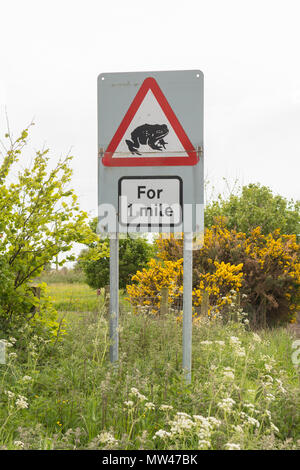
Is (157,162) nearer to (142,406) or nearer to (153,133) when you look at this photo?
(153,133)

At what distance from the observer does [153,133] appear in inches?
161

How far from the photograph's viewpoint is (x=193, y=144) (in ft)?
13.5

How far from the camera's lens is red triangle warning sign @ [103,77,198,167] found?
4082 millimetres

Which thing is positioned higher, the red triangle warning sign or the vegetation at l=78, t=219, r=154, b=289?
the red triangle warning sign

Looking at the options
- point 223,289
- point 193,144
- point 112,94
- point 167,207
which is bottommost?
point 223,289

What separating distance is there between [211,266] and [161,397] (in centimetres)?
673

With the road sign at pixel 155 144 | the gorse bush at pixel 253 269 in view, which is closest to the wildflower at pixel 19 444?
the road sign at pixel 155 144

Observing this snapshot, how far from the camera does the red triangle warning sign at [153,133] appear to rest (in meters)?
4.08

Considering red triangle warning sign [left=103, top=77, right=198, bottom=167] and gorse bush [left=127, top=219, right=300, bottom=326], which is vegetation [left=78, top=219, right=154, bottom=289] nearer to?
gorse bush [left=127, top=219, right=300, bottom=326]

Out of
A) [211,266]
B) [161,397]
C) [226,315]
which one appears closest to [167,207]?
[161,397]

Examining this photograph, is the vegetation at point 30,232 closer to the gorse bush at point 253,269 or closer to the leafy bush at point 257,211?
the gorse bush at point 253,269

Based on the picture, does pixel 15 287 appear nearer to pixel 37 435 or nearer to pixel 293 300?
pixel 37 435

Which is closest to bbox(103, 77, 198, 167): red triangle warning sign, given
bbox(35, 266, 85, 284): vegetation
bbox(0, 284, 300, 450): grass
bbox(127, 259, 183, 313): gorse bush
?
bbox(0, 284, 300, 450): grass
